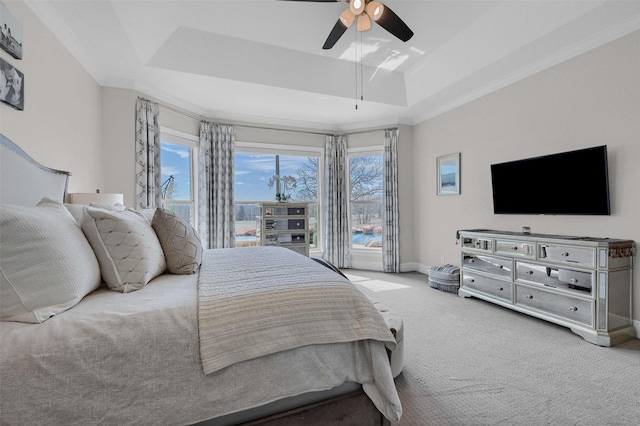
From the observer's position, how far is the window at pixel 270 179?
513cm

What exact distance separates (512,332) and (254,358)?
258 cm

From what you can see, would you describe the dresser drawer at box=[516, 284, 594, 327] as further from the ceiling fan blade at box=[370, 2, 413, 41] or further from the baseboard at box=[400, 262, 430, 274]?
the ceiling fan blade at box=[370, 2, 413, 41]

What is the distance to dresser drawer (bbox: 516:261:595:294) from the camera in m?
2.55

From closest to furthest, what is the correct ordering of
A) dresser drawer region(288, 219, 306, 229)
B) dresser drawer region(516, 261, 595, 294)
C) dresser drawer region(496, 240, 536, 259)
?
dresser drawer region(516, 261, 595, 294) < dresser drawer region(496, 240, 536, 259) < dresser drawer region(288, 219, 306, 229)

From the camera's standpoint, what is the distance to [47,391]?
875 mm

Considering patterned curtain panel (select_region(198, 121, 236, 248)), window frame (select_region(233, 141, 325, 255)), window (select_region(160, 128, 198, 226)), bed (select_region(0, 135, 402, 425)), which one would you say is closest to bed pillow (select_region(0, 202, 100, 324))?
bed (select_region(0, 135, 402, 425))

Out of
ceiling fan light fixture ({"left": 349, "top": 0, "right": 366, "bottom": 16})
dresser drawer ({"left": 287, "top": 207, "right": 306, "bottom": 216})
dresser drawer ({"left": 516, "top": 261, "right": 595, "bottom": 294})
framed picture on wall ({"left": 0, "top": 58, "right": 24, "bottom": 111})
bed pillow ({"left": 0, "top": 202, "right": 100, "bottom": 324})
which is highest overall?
ceiling fan light fixture ({"left": 349, "top": 0, "right": 366, "bottom": 16})

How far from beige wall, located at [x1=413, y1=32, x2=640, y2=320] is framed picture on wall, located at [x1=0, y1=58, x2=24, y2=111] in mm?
4591

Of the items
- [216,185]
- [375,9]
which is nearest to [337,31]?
[375,9]

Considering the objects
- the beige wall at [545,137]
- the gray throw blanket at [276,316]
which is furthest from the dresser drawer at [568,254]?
the gray throw blanket at [276,316]

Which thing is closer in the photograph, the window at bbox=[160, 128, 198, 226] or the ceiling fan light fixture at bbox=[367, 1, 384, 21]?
the ceiling fan light fixture at bbox=[367, 1, 384, 21]

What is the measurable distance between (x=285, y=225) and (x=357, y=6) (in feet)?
10.8

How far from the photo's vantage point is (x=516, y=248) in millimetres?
3104

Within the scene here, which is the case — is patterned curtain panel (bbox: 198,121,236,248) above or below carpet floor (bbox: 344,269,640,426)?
above
